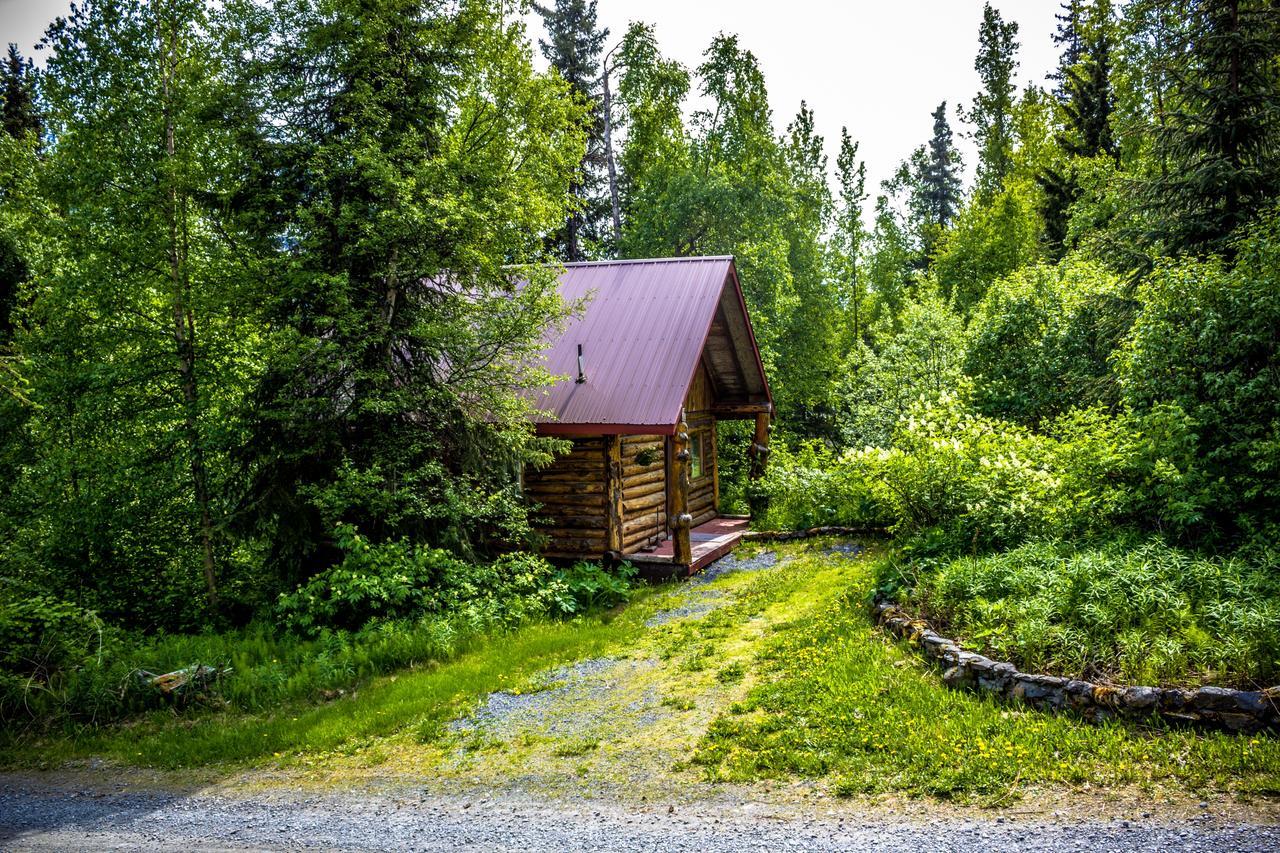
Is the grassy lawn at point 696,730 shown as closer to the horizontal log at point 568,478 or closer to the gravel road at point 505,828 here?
the gravel road at point 505,828

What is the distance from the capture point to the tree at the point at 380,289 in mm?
10023

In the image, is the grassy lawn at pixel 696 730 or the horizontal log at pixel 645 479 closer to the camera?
the grassy lawn at pixel 696 730

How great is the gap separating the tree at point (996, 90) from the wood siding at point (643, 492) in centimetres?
2959

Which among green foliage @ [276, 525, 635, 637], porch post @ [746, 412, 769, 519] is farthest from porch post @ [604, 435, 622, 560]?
porch post @ [746, 412, 769, 519]

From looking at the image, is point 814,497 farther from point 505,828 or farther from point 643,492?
point 505,828

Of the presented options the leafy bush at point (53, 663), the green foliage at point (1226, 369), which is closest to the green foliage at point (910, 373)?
the green foliage at point (1226, 369)

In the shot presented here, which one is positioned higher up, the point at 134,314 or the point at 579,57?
the point at 579,57

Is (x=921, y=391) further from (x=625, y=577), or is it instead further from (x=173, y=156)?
(x=173, y=156)

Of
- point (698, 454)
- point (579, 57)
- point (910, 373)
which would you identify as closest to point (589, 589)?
point (698, 454)

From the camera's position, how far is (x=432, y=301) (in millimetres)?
11281

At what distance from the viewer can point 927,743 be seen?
19.1ft

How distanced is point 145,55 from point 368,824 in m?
10.6

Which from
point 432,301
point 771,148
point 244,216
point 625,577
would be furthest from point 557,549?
point 771,148

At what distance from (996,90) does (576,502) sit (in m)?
35.8
